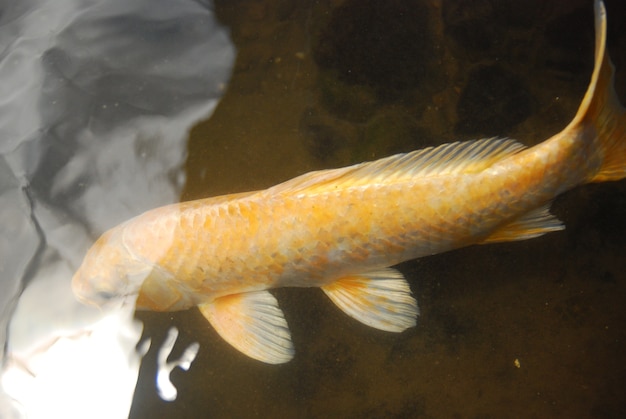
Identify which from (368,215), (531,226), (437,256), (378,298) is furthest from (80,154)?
(531,226)

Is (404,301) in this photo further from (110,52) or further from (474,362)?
(110,52)

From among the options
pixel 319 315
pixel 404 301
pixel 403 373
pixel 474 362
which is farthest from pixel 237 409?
pixel 474 362

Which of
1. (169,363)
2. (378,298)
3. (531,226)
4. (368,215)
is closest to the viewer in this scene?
(368,215)

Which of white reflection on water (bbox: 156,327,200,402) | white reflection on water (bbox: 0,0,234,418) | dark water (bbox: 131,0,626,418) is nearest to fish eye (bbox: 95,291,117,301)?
white reflection on water (bbox: 0,0,234,418)

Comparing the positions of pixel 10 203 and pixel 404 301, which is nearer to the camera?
pixel 404 301

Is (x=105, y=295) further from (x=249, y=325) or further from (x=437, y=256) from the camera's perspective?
(x=437, y=256)

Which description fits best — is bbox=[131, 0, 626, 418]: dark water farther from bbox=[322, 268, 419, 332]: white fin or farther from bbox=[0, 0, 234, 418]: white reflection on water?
bbox=[322, 268, 419, 332]: white fin
